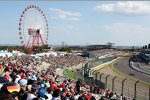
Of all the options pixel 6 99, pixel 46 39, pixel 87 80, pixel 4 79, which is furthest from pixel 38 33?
pixel 6 99

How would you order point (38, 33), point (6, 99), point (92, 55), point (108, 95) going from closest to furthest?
1. point (6, 99)
2. point (108, 95)
3. point (38, 33)
4. point (92, 55)

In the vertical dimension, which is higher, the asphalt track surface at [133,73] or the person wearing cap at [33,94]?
the person wearing cap at [33,94]

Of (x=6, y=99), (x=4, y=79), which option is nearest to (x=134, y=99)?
(x=4, y=79)

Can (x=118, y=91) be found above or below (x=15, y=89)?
below

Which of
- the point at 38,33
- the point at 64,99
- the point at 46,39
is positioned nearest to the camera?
the point at 64,99

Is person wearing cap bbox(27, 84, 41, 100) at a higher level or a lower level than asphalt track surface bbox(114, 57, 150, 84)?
higher

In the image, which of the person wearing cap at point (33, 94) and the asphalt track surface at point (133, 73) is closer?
the person wearing cap at point (33, 94)

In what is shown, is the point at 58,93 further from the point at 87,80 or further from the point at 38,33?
the point at 38,33

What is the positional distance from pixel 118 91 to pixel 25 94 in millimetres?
19435

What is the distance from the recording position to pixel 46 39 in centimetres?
7006

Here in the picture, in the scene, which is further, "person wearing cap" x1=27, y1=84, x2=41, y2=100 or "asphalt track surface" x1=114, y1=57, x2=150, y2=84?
"asphalt track surface" x1=114, y1=57, x2=150, y2=84

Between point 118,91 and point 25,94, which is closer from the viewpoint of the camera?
point 25,94

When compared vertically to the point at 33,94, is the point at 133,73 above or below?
below

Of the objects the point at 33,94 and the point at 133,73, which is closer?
the point at 33,94
